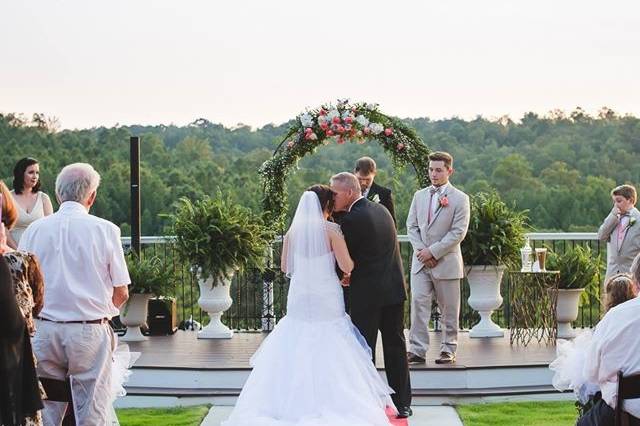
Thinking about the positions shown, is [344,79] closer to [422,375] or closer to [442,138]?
[442,138]

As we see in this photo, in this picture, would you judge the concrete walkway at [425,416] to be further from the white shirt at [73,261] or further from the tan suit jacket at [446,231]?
the white shirt at [73,261]

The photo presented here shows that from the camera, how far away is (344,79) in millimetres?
25266

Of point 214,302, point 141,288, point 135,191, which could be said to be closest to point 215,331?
point 214,302

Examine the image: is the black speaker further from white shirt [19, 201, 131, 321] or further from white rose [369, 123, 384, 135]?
white shirt [19, 201, 131, 321]

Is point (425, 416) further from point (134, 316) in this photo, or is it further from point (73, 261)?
point (134, 316)

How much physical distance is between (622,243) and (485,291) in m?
1.43

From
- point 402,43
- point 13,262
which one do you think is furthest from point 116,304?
point 402,43

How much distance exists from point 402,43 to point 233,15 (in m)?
3.61

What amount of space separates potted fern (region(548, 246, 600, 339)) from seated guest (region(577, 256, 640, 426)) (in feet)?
19.9

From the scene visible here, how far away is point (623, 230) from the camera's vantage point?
37.9ft

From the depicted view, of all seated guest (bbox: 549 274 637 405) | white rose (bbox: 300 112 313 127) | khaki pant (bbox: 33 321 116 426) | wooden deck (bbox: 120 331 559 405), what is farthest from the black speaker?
seated guest (bbox: 549 274 637 405)

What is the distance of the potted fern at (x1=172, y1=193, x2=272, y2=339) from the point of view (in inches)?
467

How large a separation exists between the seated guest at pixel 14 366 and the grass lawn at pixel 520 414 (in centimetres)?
396

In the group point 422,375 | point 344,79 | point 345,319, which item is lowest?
point 422,375
